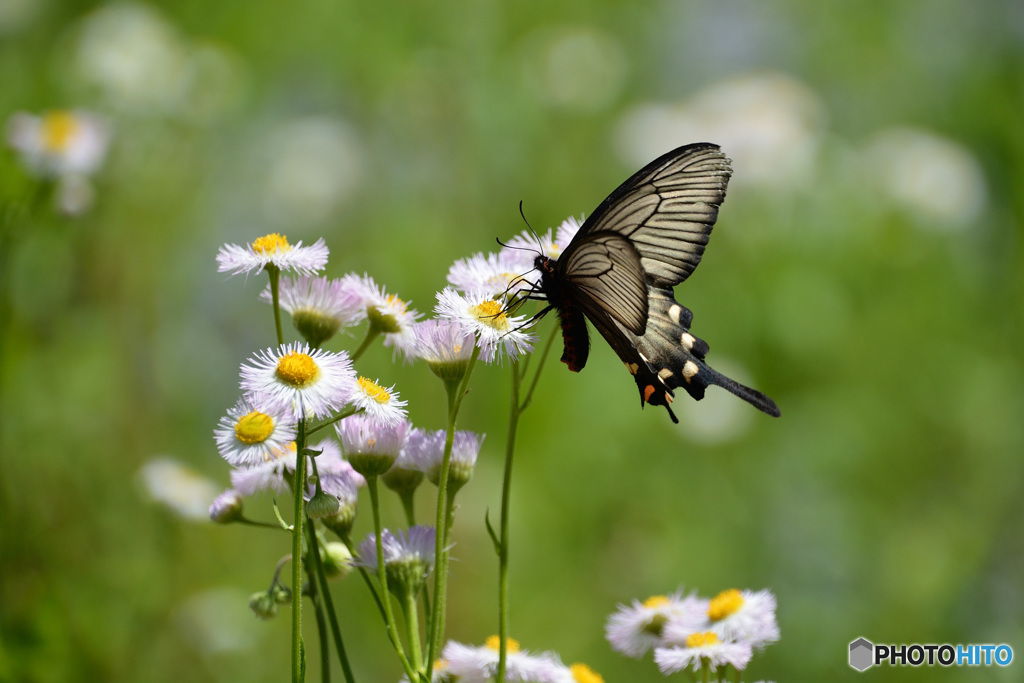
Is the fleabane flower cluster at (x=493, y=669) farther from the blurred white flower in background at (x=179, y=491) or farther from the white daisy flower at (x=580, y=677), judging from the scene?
the blurred white flower in background at (x=179, y=491)

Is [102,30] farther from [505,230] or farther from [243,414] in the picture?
[243,414]

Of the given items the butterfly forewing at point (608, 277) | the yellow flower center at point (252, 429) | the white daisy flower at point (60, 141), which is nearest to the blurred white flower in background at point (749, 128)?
the white daisy flower at point (60, 141)

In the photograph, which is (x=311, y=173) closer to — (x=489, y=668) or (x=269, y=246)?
(x=269, y=246)

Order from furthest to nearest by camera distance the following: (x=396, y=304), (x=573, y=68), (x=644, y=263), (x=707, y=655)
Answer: (x=573, y=68)
(x=644, y=263)
(x=396, y=304)
(x=707, y=655)

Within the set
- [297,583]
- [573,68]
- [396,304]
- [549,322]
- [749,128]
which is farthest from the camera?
[573,68]

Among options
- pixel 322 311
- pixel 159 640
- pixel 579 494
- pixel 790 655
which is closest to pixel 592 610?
pixel 579 494

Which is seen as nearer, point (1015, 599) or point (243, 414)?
point (243, 414)

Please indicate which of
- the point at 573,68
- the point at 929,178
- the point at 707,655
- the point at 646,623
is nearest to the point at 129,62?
the point at 573,68
